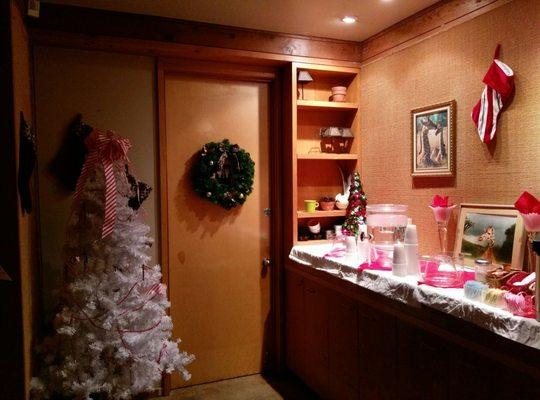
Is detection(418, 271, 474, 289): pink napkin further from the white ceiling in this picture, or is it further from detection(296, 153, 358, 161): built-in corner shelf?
the white ceiling

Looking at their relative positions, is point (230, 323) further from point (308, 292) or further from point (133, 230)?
point (133, 230)

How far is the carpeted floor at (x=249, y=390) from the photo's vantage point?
3092 mm

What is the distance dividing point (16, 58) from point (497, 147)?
2456 mm

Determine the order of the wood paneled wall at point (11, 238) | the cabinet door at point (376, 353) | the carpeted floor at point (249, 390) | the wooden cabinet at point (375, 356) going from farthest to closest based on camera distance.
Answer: the carpeted floor at point (249, 390) → the cabinet door at point (376, 353) → the wood paneled wall at point (11, 238) → the wooden cabinet at point (375, 356)

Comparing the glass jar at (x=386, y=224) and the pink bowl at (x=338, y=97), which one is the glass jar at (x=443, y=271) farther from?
the pink bowl at (x=338, y=97)

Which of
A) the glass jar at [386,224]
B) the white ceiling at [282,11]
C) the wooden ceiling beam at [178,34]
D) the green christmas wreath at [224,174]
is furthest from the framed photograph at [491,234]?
the wooden ceiling beam at [178,34]

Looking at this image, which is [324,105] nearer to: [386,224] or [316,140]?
[316,140]

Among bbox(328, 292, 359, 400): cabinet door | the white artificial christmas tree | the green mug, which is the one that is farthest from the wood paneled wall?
the green mug

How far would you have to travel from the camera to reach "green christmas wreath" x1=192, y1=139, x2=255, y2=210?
3.12m

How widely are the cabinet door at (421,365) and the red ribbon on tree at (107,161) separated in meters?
1.60

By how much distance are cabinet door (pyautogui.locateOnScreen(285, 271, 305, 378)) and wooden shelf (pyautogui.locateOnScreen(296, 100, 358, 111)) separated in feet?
4.16

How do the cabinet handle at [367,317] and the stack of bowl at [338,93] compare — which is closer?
the cabinet handle at [367,317]

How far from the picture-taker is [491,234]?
7.55ft

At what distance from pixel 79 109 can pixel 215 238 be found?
4.20ft
